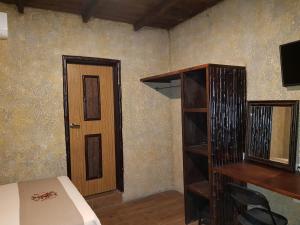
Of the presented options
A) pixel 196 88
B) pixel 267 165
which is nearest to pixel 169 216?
pixel 267 165

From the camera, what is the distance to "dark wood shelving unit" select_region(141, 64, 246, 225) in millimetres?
2201

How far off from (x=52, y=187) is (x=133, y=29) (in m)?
2.29

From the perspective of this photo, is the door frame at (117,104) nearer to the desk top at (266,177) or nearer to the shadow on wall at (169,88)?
the shadow on wall at (169,88)

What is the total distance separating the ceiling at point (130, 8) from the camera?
8.43 feet

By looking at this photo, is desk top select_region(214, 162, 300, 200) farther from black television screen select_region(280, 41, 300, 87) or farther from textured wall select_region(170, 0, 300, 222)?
black television screen select_region(280, 41, 300, 87)

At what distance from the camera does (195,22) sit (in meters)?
3.06

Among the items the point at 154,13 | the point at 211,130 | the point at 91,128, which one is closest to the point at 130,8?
the point at 154,13

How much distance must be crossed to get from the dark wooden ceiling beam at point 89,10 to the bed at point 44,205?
191cm

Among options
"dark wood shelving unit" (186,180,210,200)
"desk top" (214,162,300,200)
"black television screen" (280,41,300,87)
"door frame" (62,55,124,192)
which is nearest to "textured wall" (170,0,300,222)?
"black television screen" (280,41,300,87)

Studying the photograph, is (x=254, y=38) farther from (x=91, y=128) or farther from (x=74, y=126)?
(x=74, y=126)

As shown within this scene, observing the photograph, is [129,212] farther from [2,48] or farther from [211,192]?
[2,48]

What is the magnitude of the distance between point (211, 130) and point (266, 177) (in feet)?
2.00

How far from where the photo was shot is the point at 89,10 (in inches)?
106

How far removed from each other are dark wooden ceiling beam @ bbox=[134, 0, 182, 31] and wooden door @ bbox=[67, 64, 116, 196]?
722mm
